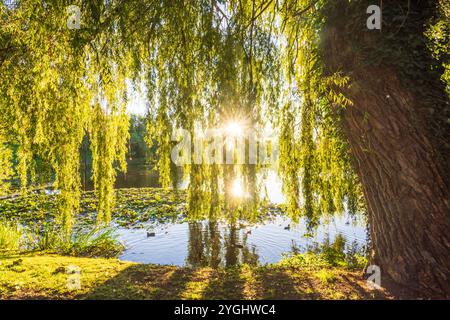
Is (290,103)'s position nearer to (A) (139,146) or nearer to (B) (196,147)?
(B) (196,147)

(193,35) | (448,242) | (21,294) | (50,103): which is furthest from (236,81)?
(21,294)

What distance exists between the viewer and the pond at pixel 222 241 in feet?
22.1

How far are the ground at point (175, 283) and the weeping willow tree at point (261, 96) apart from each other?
1.76 feet

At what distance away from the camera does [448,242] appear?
7.69 ft

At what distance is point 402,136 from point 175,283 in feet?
8.53

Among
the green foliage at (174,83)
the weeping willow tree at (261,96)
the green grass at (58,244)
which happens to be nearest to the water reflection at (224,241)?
the green grass at (58,244)

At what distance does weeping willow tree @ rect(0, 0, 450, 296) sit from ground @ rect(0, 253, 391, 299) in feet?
1.76

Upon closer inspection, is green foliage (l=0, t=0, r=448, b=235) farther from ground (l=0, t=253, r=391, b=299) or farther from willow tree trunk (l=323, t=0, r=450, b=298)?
ground (l=0, t=253, r=391, b=299)

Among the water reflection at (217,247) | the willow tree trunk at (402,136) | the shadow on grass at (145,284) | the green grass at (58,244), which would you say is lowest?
the water reflection at (217,247)

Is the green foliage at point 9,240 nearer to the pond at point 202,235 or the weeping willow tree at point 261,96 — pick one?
the pond at point 202,235

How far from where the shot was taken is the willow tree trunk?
2400mm

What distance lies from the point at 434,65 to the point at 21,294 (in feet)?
14.1

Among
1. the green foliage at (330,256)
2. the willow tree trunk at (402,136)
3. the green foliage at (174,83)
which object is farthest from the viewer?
the green foliage at (330,256)

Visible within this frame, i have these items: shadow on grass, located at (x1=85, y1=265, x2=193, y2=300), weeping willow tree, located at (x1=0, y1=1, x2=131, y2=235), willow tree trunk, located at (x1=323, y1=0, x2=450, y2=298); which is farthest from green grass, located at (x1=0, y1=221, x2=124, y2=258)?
willow tree trunk, located at (x1=323, y1=0, x2=450, y2=298)
